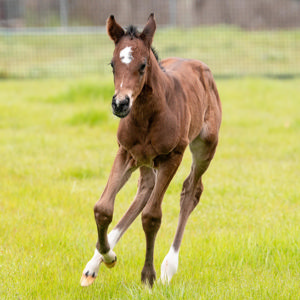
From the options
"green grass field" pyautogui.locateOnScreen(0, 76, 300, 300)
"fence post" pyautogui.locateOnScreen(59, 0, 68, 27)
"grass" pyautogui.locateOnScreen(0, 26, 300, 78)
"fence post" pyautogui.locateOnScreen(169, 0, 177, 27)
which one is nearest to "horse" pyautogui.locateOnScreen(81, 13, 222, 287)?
"green grass field" pyautogui.locateOnScreen(0, 76, 300, 300)

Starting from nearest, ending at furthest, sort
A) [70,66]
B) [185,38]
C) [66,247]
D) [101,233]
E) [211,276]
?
[101,233] < [211,276] < [66,247] < [70,66] < [185,38]

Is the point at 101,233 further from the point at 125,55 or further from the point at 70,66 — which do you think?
the point at 70,66

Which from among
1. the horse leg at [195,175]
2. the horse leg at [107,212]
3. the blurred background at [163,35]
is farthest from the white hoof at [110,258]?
the blurred background at [163,35]

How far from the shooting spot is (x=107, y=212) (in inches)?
161

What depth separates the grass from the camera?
1752cm

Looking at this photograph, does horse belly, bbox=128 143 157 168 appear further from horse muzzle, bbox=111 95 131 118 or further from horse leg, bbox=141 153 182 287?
horse muzzle, bbox=111 95 131 118

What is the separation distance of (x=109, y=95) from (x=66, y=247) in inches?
256

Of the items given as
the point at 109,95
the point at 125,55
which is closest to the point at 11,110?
the point at 109,95

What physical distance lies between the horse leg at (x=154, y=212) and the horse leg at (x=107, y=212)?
227 mm

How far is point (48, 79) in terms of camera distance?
51.8 feet

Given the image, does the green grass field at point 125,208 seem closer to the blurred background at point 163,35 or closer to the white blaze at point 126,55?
the white blaze at point 126,55

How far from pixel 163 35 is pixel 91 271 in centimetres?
1764

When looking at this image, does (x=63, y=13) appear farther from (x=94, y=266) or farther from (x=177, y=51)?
(x=94, y=266)

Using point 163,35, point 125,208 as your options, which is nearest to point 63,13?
point 163,35
